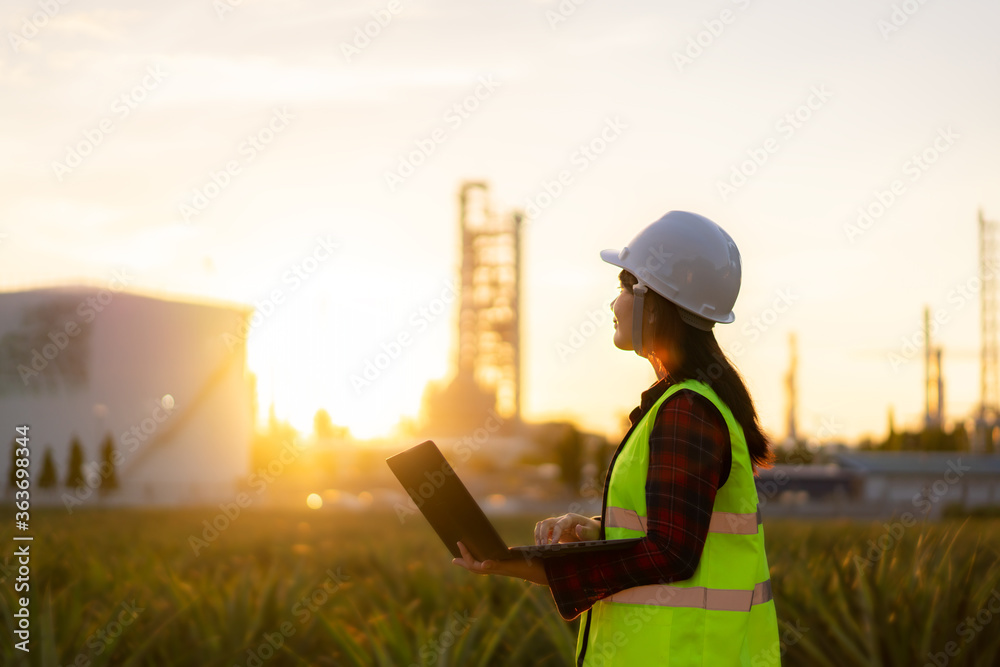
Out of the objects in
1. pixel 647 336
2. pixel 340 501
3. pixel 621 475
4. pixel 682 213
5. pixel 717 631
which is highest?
pixel 682 213

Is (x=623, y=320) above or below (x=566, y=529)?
above

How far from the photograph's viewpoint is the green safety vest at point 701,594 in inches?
88.4

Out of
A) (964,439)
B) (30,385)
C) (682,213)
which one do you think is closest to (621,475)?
(682,213)

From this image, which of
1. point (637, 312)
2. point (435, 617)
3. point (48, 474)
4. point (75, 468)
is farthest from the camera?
point (75, 468)

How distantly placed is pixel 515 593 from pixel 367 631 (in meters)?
1.43

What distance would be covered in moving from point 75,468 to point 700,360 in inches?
1955

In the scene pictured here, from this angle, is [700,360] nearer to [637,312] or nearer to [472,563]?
[637,312]

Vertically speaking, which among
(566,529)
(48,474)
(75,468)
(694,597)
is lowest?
(48,474)

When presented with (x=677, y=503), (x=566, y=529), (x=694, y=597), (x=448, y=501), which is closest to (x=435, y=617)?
(x=566, y=529)

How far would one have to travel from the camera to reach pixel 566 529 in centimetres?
250

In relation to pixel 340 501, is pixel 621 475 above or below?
above

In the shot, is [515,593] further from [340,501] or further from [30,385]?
[30,385]

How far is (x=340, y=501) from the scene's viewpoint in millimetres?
41125

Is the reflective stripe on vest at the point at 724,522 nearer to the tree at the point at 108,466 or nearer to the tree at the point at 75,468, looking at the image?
the tree at the point at 75,468
